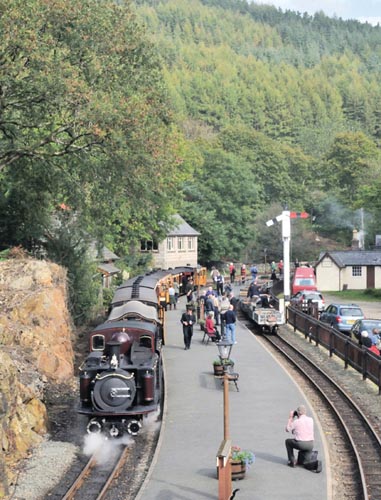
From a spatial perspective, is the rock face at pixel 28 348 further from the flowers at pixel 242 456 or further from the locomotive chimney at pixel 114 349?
the flowers at pixel 242 456

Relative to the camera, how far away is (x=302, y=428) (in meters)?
15.7

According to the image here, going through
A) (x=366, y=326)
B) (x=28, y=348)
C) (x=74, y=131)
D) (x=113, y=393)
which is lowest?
(x=113, y=393)

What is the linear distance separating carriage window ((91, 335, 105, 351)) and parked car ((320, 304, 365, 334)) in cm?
1740

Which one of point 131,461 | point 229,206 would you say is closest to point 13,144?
point 131,461

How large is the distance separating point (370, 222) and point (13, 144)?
6223cm

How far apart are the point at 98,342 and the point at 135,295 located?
6.88m

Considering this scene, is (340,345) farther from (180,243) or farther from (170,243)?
(180,243)

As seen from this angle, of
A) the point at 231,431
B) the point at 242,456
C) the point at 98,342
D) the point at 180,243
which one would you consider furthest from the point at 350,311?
the point at 180,243

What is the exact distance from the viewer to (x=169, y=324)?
123 feet

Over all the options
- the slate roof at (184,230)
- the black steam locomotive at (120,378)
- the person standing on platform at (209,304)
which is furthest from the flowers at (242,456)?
the slate roof at (184,230)

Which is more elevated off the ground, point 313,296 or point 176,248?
point 176,248

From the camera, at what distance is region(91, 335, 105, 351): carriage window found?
20.9 metres

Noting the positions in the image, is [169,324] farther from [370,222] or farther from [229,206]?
[370,222]

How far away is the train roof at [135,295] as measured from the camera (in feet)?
88.9
